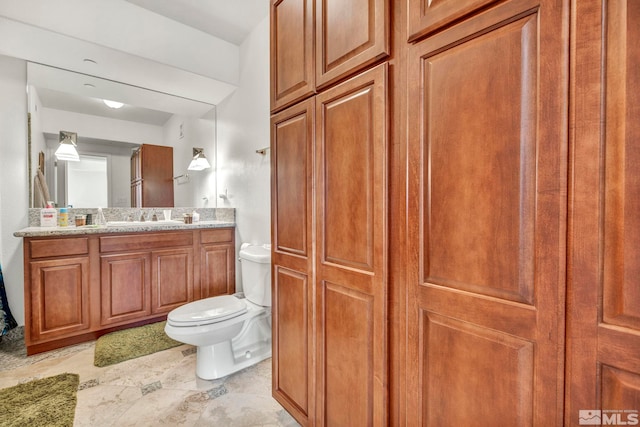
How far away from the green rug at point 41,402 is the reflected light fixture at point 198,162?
83.4 inches

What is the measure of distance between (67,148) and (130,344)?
6.14 feet

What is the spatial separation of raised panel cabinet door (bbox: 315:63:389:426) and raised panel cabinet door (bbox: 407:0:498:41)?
140 millimetres

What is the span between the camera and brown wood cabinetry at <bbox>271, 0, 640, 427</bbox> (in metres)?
0.56

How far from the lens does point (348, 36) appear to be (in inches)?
41.4

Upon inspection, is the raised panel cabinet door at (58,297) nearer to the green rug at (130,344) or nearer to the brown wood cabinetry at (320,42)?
the green rug at (130,344)

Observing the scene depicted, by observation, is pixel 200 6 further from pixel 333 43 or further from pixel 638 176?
pixel 638 176

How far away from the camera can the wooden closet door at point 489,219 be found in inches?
24.4

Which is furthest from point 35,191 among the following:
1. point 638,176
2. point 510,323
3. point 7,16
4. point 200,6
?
point 638,176

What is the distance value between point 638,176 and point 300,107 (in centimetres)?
111

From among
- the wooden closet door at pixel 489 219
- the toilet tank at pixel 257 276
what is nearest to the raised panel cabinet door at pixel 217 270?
the toilet tank at pixel 257 276

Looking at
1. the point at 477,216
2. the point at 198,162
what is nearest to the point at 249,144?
the point at 198,162

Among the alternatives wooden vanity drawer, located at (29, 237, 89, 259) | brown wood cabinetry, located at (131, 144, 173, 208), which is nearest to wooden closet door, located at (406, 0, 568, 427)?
wooden vanity drawer, located at (29, 237, 89, 259)

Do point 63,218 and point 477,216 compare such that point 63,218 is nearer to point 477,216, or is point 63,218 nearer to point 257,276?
point 257,276

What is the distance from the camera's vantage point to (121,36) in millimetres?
2234
